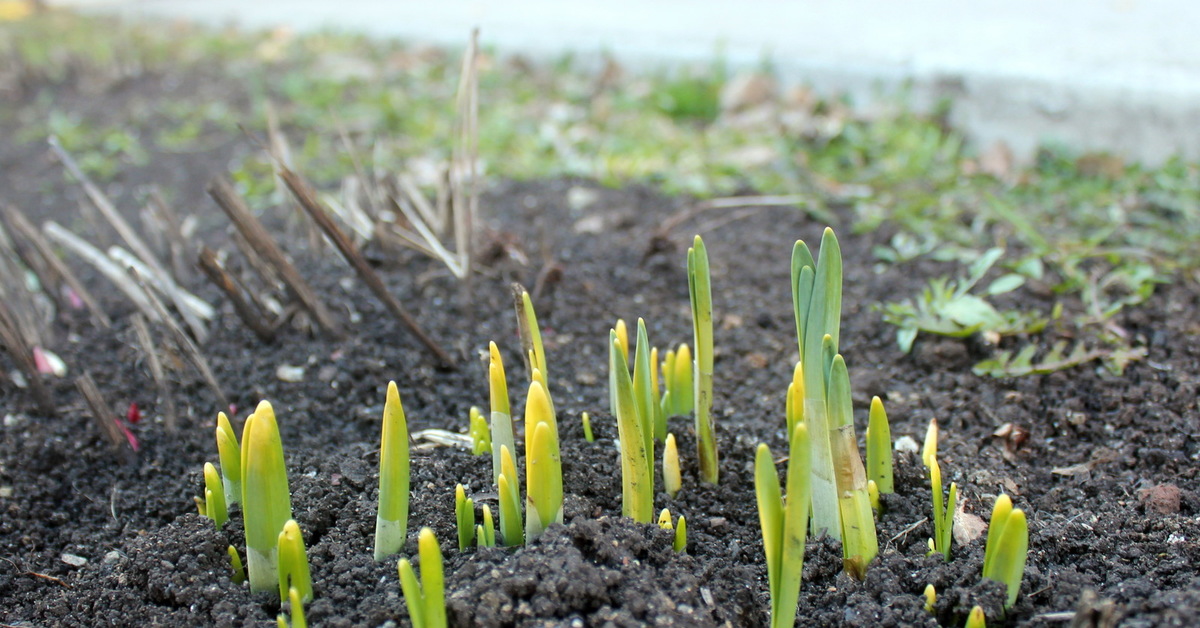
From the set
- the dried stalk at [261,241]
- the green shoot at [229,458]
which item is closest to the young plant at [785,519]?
the green shoot at [229,458]

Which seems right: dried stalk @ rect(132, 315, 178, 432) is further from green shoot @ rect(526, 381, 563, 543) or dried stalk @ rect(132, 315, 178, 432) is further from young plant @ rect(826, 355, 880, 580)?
young plant @ rect(826, 355, 880, 580)

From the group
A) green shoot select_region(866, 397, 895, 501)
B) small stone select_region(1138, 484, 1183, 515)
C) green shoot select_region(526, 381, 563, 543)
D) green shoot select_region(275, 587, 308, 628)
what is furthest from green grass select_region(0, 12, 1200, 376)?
green shoot select_region(275, 587, 308, 628)

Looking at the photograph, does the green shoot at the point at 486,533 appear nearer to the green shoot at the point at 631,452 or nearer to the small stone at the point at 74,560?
the green shoot at the point at 631,452

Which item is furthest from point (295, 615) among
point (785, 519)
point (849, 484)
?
point (849, 484)

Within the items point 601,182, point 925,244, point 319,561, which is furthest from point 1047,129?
point 319,561

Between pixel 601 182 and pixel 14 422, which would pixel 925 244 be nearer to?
pixel 601 182

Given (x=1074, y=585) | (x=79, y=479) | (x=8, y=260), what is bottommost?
(x=79, y=479)
